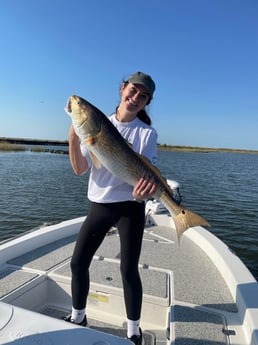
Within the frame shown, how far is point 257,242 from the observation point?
11.6 metres

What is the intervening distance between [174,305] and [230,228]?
34.7ft

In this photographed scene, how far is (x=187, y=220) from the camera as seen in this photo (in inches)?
117

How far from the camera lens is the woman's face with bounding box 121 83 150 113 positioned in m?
2.89

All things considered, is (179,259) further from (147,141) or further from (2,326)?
(2,326)

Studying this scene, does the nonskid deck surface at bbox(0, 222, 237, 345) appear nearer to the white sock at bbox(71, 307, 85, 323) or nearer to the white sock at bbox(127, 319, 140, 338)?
the white sock at bbox(127, 319, 140, 338)

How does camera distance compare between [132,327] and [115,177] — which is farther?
[132,327]

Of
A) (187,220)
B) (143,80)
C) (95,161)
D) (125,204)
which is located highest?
(143,80)

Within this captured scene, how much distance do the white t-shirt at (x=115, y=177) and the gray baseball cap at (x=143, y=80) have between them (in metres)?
0.37

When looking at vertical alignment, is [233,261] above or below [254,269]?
above

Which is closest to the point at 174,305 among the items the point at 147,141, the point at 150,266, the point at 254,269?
the point at 150,266

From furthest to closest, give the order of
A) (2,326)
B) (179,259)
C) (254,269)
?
(254,269)
(179,259)
(2,326)

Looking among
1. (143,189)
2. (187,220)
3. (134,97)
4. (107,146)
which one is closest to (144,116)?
(134,97)

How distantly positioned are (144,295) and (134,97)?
2.29 metres

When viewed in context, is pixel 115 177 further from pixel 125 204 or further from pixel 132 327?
pixel 132 327
